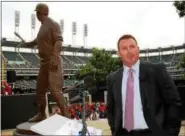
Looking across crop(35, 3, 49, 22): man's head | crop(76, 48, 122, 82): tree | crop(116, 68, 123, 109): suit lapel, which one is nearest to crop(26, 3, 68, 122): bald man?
crop(35, 3, 49, 22): man's head

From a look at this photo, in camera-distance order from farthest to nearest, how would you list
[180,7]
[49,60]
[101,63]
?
1. [101,63]
2. [180,7]
3. [49,60]

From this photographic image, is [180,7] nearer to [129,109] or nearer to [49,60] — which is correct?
[49,60]

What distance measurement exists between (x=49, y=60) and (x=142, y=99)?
13.4ft

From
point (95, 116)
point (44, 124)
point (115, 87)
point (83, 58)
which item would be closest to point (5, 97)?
point (95, 116)

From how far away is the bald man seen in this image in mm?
6520

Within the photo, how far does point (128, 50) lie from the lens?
274cm

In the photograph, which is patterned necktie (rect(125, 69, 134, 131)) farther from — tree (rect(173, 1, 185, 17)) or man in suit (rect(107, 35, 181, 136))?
tree (rect(173, 1, 185, 17))

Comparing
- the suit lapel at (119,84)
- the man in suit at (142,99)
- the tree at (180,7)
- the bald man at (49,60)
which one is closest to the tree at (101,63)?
the tree at (180,7)

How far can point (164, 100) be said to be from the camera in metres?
2.87

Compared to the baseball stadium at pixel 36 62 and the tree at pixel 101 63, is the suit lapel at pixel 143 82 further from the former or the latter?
the tree at pixel 101 63

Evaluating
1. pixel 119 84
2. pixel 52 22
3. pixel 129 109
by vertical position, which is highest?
pixel 52 22

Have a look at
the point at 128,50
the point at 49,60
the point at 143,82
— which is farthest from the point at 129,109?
the point at 49,60

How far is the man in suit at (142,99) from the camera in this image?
9.11 feet

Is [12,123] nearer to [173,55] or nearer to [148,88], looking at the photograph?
[148,88]
